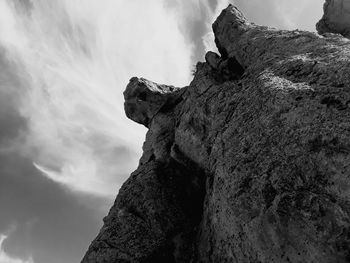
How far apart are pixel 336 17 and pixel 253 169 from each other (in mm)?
35603

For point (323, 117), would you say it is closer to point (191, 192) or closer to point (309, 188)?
point (309, 188)

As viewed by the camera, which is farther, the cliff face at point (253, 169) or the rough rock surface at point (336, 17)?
the rough rock surface at point (336, 17)

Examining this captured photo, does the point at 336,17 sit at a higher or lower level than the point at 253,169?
higher

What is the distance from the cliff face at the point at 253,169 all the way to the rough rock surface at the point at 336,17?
16234mm

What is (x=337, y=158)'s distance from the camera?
51.2ft

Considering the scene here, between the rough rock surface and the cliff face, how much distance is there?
1623cm

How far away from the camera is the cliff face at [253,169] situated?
50.8 ft

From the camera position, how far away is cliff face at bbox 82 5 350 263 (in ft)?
50.8

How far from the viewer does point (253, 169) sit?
61.8 ft

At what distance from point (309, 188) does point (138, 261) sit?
14.3 metres

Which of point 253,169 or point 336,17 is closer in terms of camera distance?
point 253,169

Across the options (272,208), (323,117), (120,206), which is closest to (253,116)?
(323,117)

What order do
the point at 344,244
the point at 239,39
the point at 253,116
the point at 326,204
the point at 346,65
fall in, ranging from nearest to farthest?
1. the point at 344,244
2. the point at 326,204
3. the point at 346,65
4. the point at 253,116
5. the point at 239,39

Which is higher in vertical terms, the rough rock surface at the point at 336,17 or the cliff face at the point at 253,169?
the rough rock surface at the point at 336,17
